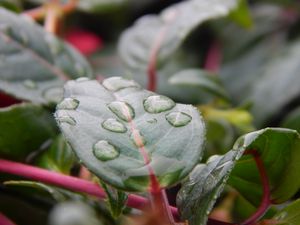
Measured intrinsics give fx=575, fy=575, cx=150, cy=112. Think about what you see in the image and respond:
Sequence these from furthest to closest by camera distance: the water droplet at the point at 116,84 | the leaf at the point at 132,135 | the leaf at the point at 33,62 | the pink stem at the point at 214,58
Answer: the pink stem at the point at 214,58, the leaf at the point at 33,62, the water droplet at the point at 116,84, the leaf at the point at 132,135

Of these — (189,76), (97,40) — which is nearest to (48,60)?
(189,76)

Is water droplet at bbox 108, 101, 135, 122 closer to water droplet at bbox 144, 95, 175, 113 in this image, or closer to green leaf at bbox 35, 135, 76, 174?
water droplet at bbox 144, 95, 175, 113

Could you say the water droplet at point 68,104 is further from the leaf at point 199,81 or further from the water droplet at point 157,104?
the leaf at point 199,81

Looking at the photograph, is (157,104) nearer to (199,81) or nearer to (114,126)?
(114,126)

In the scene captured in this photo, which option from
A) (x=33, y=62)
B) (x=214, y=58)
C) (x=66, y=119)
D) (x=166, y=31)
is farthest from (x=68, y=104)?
(x=214, y=58)

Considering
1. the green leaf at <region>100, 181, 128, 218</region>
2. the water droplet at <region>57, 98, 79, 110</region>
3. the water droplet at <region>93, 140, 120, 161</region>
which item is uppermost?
the water droplet at <region>57, 98, 79, 110</region>

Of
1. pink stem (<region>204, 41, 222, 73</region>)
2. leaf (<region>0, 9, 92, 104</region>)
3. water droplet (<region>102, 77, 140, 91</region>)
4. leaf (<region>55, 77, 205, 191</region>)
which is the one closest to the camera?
leaf (<region>55, 77, 205, 191</region>)

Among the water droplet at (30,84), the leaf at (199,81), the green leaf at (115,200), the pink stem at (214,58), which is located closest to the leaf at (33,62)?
the water droplet at (30,84)

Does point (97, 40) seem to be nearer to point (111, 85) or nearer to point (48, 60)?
point (48, 60)

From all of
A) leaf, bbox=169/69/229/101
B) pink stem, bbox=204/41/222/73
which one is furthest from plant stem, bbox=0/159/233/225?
pink stem, bbox=204/41/222/73
